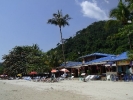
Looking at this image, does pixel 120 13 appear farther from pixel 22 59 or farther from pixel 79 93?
pixel 22 59

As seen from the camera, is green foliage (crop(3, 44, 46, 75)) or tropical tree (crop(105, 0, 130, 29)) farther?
green foliage (crop(3, 44, 46, 75))

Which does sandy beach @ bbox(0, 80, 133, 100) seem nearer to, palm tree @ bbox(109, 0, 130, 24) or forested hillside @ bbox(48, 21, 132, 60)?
palm tree @ bbox(109, 0, 130, 24)

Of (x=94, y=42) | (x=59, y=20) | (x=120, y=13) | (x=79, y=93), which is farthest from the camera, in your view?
(x=94, y=42)

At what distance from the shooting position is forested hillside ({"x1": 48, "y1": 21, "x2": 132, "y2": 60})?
6125cm

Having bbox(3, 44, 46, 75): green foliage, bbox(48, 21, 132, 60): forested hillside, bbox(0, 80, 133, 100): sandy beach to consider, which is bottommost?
bbox(0, 80, 133, 100): sandy beach

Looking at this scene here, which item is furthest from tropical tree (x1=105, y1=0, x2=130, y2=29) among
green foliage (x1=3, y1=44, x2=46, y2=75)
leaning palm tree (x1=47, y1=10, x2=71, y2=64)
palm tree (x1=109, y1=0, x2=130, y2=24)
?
green foliage (x1=3, y1=44, x2=46, y2=75)

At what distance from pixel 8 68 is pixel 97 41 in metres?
28.1

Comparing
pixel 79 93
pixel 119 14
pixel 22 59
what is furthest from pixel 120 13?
pixel 22 59

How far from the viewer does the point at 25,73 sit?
6050 cm

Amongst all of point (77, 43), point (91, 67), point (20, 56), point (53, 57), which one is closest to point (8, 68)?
point (20, 56)

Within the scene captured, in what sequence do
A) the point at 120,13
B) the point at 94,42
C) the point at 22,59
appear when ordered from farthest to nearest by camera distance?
the point at 94,42, the point at 22,59, the point at 120,13

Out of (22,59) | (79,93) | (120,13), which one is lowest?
(79,93)

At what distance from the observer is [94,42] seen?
228ft

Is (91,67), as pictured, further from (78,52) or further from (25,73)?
(78,52)
